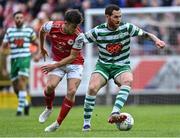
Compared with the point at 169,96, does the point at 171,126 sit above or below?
above

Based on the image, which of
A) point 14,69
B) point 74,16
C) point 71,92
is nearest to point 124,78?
point 71,92

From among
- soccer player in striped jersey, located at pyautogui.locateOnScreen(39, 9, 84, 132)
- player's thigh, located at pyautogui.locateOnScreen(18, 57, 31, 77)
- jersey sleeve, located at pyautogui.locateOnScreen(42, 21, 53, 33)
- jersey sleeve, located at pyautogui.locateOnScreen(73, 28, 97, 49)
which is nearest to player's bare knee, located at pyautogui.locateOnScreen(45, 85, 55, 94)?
soccer player in striped jersey, located at pyautogui.locateOnScreen(39, 9, 84, 132)

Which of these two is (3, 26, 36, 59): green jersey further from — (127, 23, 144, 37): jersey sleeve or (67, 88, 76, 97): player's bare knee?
(127, 23, 144, 37): jersey sleeve

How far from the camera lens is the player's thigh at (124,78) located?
14.1 meters

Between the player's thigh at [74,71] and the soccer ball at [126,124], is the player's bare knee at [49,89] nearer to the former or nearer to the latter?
the player's thigh at [74,71]

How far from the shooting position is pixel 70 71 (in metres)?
15.1

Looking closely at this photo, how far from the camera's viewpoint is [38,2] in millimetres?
29062

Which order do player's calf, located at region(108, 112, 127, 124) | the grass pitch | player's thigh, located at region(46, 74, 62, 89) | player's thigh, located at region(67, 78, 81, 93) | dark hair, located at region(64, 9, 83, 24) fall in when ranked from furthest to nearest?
1. player's thigh, located at region(46, 74, 62, 89)
2. player's thigh, located at region(67, 78, 81, 93)
3. dark hair, located at region(64, 9, 83, 24)
4. player's calf, located at region(108, 112, 127, 124)
5. the grass pitch

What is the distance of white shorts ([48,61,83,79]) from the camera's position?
49.5ft

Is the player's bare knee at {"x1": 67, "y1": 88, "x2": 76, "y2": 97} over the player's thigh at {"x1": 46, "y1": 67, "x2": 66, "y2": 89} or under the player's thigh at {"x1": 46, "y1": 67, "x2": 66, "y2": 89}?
under

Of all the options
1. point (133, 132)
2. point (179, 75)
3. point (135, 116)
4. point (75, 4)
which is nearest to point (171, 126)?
point (133, 132)

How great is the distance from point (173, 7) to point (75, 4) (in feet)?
11.5

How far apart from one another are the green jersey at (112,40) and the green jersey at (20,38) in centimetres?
642

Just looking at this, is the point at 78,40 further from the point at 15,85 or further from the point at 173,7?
the point at 173,7
